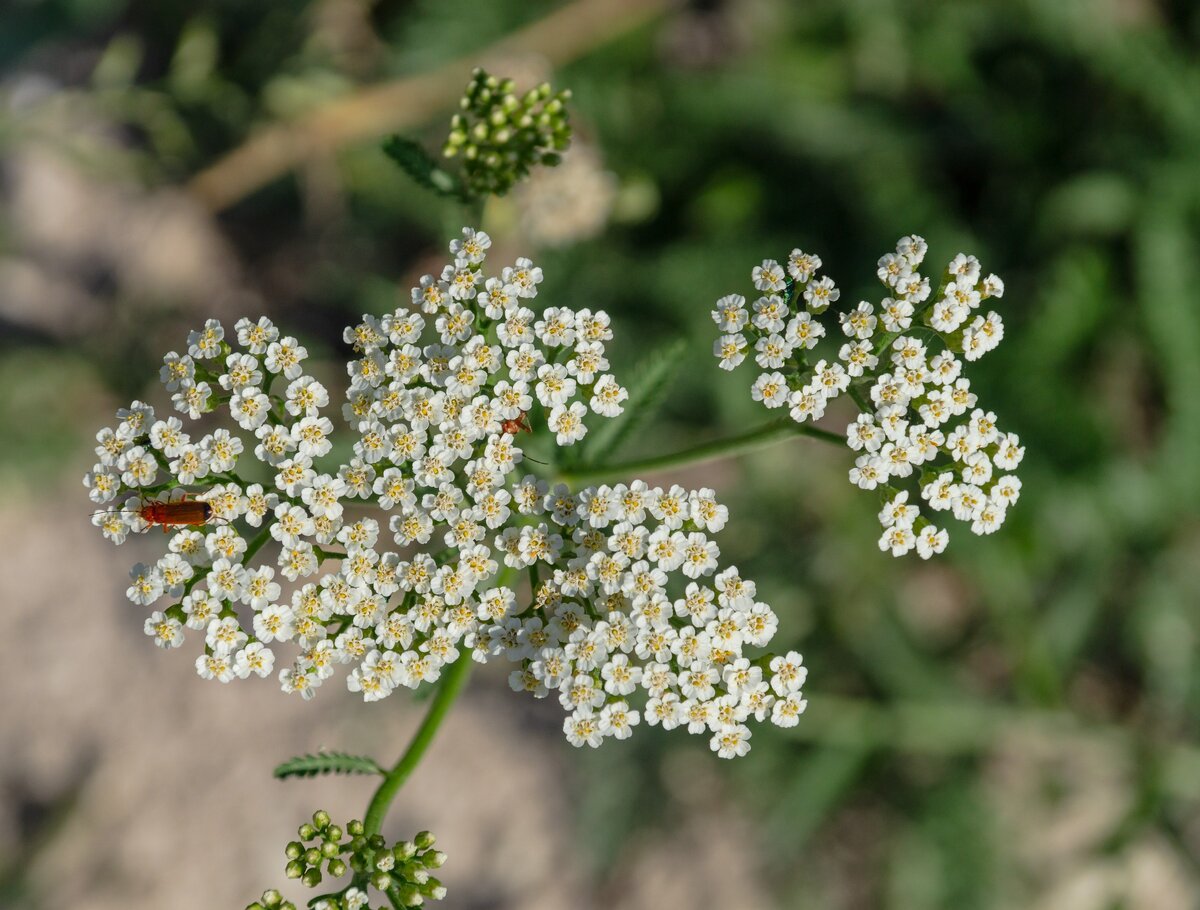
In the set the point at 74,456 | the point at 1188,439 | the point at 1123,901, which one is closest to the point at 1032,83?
the point at 1188,439

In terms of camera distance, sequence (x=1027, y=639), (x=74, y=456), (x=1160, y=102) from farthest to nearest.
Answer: (x=74, y=456) < (x=1027, y=639) < (x=1160, y=102)

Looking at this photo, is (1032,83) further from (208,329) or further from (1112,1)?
(208,329)

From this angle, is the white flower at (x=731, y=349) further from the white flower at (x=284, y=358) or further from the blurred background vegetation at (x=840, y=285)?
the blurred background vegetation at (x=840, y=285)

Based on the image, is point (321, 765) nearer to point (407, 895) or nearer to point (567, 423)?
point (407, 895)

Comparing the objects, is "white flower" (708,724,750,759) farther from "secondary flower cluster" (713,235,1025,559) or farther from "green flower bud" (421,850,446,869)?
"green flower bud" (421,850,446,869)

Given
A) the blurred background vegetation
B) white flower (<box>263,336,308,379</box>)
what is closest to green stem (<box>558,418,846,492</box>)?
white flower (<box>263,336,308,379</box>)

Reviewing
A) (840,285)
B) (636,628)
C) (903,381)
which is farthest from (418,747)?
(840,285)
